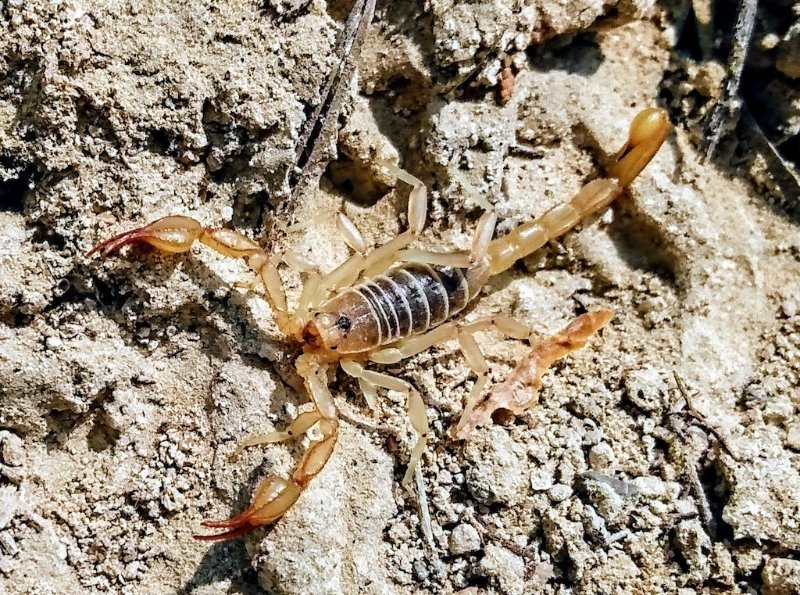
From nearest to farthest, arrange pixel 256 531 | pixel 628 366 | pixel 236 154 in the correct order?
pixel 256 531 < pixel 236 154 < pixel 628 366

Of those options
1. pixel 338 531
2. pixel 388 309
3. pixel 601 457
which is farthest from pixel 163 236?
pixel 601 457

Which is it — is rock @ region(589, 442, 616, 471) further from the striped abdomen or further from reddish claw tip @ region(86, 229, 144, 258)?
reddish claw tip @ region(86, 229, 144, 258)

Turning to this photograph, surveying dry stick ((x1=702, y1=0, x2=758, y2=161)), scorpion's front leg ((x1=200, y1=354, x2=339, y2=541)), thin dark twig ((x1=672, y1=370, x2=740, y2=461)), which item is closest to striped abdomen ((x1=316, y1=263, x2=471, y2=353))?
scorpion's front leg ((x1=200, y1=354, x2=339, y2=541))

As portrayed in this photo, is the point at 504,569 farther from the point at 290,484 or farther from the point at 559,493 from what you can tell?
the point at 290,484

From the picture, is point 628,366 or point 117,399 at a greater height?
point 117,399

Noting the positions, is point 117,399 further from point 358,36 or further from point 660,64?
point 660,64

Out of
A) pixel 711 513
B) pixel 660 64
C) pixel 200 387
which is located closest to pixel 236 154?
pixel 200 387

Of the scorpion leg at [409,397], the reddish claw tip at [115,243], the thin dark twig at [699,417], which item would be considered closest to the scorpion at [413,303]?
the scorpion leg at [409,397]
